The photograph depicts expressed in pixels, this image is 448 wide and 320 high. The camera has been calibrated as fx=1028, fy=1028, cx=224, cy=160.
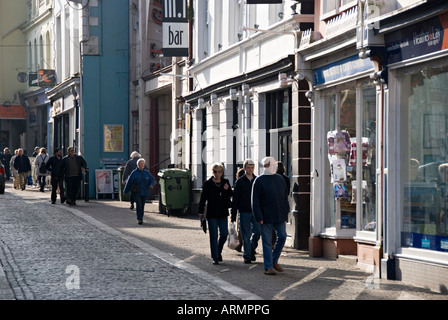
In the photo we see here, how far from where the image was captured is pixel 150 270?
585 inches

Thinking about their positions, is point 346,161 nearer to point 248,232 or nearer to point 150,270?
point 248,232

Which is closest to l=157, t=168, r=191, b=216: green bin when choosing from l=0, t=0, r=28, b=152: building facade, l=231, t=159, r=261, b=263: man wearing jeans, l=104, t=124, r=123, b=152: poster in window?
l=231, t=159, r=261, b=263: man wearing jeans

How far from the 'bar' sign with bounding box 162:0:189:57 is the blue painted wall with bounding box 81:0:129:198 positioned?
392 inches

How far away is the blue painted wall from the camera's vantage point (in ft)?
131

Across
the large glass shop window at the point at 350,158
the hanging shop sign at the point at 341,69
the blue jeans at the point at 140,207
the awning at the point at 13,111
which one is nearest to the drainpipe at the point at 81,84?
the blue jeans at the point at 140,207

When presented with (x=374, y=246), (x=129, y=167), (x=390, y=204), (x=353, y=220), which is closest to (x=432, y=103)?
(x=390, y=204)

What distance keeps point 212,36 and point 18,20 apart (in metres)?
33.9

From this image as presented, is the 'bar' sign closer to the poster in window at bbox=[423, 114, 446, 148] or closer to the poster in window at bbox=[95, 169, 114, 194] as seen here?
the poster in window at bbox=[95, 169, 114, 194]

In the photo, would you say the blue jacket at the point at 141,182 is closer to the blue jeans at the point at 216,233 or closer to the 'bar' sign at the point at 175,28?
the 'bar' sign at the point at 175,28

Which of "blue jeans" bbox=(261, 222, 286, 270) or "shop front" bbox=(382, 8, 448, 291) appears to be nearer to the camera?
"shop front" bbox=(382, 8, 448, 291)

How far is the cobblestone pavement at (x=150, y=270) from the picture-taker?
12516mm

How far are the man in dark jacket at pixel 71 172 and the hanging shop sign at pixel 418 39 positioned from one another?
1848 centimetres

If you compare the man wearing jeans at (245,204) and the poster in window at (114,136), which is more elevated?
the poster in window at (114,136)

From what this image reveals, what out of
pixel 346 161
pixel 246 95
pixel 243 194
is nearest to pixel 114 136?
pixel 246 95
